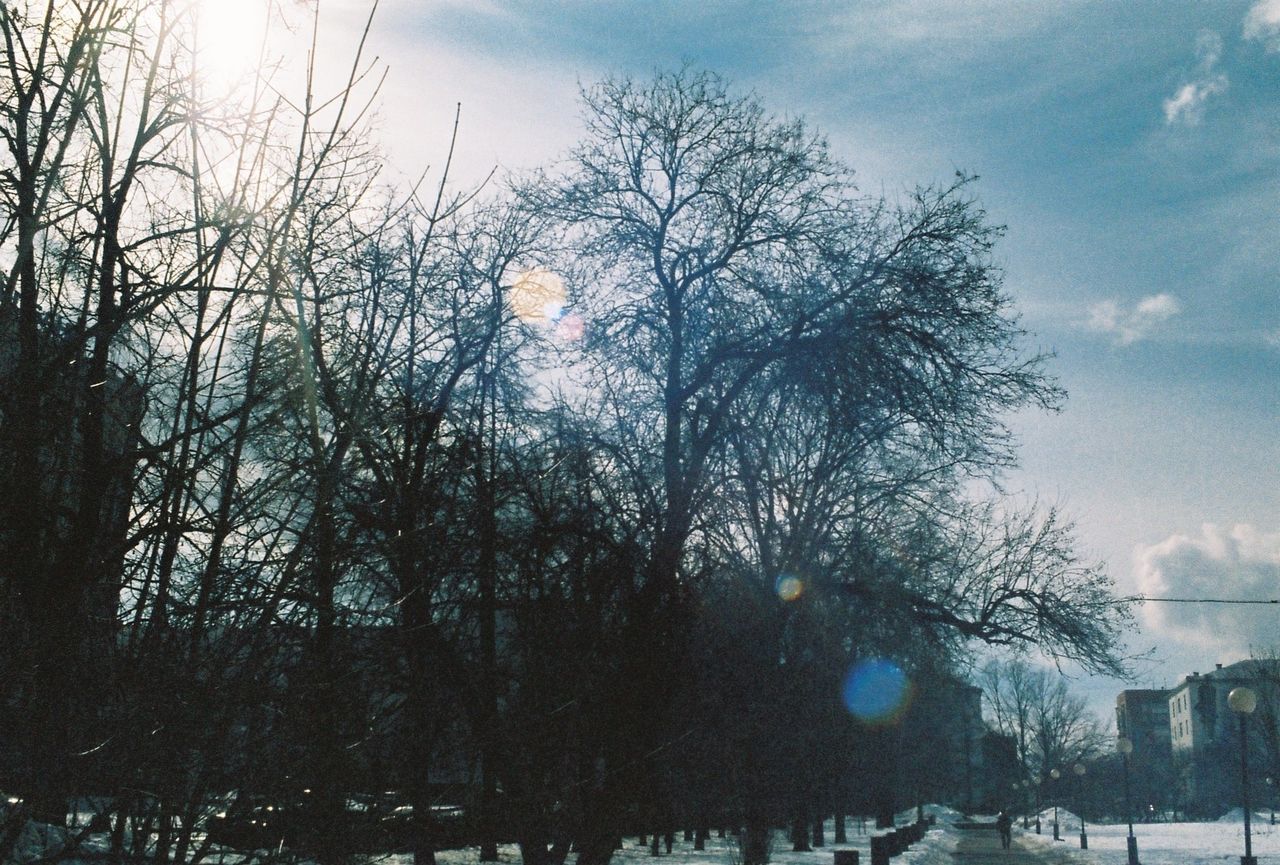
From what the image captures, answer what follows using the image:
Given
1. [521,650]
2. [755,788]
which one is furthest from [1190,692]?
[521,650]

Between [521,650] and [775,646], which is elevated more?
[775,646]

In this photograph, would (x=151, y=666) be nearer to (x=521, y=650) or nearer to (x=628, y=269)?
(x=521, y=650)

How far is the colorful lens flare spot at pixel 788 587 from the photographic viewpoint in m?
19.3

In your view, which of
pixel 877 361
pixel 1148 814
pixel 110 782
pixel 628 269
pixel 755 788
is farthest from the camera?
pixel 1148 814

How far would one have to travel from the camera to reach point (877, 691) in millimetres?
28953

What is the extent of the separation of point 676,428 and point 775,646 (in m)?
3.51

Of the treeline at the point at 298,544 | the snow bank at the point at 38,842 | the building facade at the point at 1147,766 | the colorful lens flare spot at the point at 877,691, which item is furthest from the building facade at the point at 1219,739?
the snow bank at the point at 38,842

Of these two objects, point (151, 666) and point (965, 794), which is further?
point (965, 794)

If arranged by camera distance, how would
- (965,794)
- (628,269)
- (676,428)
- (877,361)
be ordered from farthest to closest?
(965,794), (628,269), (676,428), (877,361)

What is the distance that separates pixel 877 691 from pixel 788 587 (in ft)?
34.3

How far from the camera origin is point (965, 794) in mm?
121625

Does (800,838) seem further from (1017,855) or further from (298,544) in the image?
(298,544)

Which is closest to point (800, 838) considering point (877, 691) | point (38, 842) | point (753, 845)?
point (877, 691)

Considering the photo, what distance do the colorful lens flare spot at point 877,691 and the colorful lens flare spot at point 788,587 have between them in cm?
472
